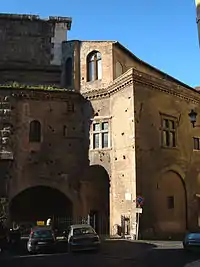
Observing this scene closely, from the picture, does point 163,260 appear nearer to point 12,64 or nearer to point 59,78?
point 59,78

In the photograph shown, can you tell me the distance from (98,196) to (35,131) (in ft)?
20.7

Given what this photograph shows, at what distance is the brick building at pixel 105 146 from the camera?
22812mm

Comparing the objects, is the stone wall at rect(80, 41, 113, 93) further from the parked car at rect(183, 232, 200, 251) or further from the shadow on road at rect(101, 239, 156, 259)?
the parked car at rect(183, 232, 200, 251)

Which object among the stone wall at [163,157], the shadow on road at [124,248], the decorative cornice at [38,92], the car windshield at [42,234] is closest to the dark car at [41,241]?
the car windshield at [42,234]

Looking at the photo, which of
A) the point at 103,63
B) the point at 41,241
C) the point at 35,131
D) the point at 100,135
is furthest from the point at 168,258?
the point at 103,63

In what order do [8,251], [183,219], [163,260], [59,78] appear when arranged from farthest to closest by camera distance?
[59,78] < [183,219] < [8,251] < [163,260]

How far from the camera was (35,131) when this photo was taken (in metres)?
25.5

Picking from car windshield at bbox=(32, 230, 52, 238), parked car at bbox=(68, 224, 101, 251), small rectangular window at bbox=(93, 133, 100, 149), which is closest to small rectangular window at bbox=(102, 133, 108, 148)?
small rectangular window at bbox=(93, 133, 100, 149)

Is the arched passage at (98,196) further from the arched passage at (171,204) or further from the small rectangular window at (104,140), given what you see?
the arched passage at (171,204)

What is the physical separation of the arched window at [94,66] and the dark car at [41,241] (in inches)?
502

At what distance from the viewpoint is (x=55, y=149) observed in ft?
82.9

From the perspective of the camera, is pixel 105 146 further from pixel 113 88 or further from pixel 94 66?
pixel 94 66

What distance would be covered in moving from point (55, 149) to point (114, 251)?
32.7 ft

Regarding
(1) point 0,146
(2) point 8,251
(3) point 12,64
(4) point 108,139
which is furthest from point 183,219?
(3) point 12,64
